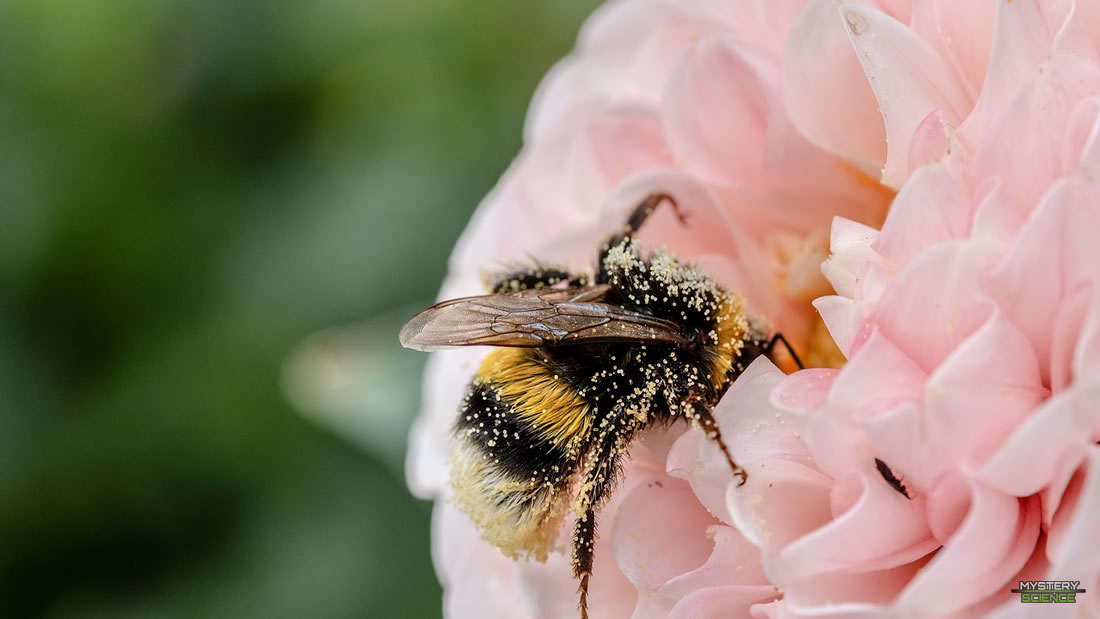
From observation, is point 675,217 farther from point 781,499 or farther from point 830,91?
point 781,499

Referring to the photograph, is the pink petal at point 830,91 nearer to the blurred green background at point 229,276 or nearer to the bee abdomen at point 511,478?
the bee abdomen at point 511,478

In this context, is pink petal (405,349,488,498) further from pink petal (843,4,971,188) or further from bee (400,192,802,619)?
pink petal (843,4,971,188)

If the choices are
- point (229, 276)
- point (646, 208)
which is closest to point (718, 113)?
point (646, 208)

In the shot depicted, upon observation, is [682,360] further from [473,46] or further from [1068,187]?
[473,46]

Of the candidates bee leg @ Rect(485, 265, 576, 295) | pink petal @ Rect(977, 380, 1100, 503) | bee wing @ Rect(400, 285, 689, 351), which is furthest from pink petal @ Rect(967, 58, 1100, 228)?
bee leg @ Rect(485, 265, 576, 295)

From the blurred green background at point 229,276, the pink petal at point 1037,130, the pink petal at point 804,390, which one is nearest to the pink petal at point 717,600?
the pink petal at point 804,390

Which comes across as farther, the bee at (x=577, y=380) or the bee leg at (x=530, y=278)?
the bee leg at (x=530, y=278)
